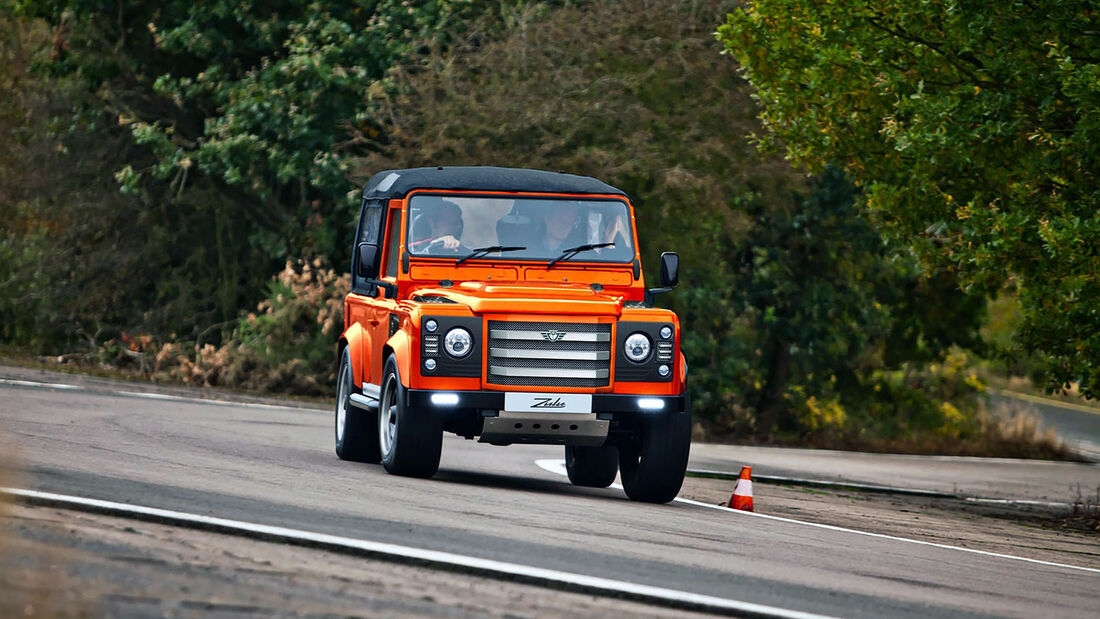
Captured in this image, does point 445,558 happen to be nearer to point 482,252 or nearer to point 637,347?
point 637,347

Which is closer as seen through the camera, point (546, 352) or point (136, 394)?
point (546, 352)

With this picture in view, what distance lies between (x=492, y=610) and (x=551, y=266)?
668cm

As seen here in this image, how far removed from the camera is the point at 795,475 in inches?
793

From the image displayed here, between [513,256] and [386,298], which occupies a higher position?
[513,256]

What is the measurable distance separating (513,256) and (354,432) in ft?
7.58

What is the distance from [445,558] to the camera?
8773mm

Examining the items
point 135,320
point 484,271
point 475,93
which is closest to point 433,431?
point 484,271

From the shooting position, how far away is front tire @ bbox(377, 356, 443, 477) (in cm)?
1278

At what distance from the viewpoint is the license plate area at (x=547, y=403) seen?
1262 cm

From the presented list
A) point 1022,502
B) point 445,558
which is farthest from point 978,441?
point 445,558

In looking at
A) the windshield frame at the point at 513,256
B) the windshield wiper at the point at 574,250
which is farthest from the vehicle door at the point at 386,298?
the windshield wiper at the point at 574,250

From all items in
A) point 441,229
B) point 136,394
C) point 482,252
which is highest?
point 441,229

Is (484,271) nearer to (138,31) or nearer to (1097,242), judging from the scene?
(1097,242)

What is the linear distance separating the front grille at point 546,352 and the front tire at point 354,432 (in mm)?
2450
